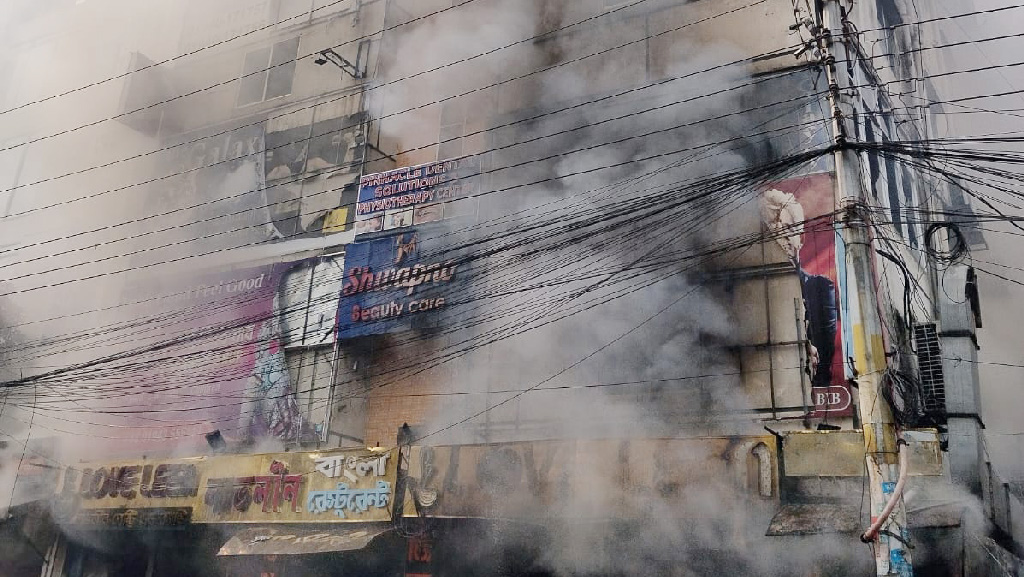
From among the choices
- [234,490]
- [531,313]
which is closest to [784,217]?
[531,313]

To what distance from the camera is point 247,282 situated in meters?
18.7

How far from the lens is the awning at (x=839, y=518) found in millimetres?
8992

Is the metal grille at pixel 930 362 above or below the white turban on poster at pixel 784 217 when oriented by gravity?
below

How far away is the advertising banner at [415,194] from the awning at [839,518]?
29.9 ft

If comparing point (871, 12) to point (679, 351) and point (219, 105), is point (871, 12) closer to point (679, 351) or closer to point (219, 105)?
point (679, 351)

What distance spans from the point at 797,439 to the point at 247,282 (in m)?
13.4

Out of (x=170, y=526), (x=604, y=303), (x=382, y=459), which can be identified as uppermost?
(x=604, y=303)

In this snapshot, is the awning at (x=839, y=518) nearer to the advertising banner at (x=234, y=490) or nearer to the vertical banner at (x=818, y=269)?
the vertical banner at (x=818, y=269)

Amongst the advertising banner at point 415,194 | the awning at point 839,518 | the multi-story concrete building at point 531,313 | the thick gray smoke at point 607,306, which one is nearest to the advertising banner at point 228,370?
the multi-story concrete building at point 531,313

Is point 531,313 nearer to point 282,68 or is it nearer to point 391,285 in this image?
point 391,285

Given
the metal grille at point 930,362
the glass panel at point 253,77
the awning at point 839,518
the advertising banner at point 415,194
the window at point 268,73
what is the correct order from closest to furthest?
1. the awning at point 839,518
2. the metal grille at point 930,362
3. the advertising banner at point 415,194
4. the window at point 268,73
5. the glass panel at point 253,77

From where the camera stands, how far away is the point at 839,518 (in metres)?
9.24

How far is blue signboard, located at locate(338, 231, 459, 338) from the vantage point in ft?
52.2

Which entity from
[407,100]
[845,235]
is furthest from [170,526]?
[845,235]
